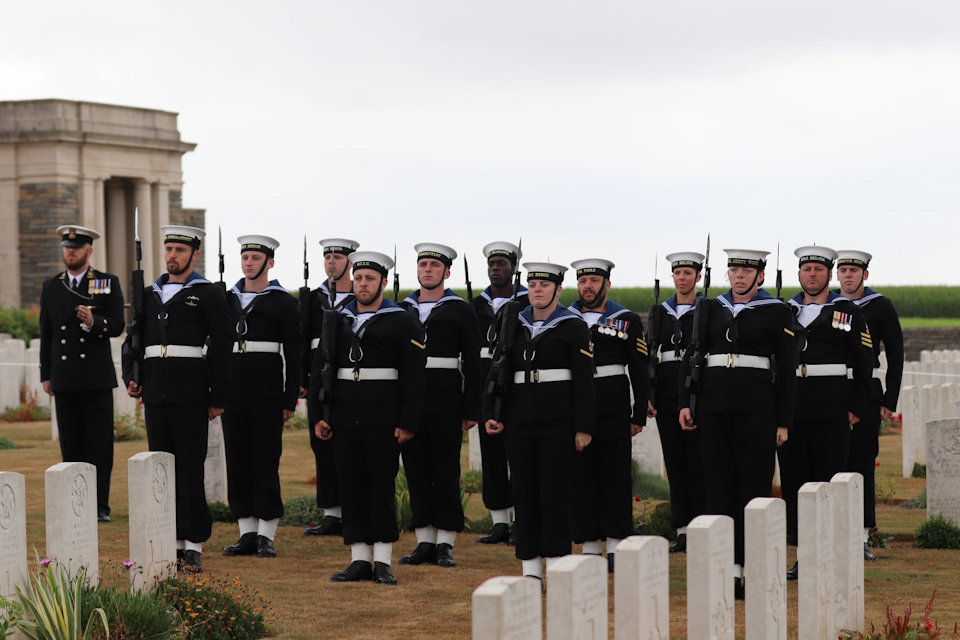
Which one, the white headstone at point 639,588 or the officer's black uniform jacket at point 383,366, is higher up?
the officer's black uniform jacket at point 383,366

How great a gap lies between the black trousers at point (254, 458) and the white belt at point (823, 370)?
357 centimetres

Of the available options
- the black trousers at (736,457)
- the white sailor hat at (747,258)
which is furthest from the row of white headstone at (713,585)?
the white sailor hat at (747,258)

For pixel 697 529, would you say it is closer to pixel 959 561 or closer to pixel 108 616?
pixel 108 616

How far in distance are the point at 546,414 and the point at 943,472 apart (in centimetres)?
414

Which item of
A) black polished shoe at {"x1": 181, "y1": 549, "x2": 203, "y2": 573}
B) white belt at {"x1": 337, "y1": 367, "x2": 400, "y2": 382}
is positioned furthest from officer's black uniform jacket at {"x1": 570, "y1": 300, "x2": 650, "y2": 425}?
black polished shoe at {"x1": 181, "y1": 549, "x2": 203, "y2": 573}

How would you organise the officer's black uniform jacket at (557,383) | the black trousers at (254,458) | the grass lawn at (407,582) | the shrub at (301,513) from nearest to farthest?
1. the grass lawn at (407,582)
2. the officer's black uniform jacket at (557,383)
3. the black trousers at (254,458)
4. the shrub at (301,513)

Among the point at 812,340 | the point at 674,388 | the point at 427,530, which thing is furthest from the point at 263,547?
the point at 812,340

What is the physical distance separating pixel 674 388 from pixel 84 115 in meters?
27.3

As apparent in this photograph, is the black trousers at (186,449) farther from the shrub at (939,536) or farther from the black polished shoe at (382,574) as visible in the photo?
the shrub at (939,536)

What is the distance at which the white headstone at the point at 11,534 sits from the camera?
20.6 ft

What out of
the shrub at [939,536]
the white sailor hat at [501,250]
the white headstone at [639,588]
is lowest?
the shrub at [939,536]

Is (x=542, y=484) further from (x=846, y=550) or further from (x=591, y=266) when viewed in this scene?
(x=846, y=550)

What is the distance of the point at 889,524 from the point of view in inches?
463

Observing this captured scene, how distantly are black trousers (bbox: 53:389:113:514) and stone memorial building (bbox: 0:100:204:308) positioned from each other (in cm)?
2343
